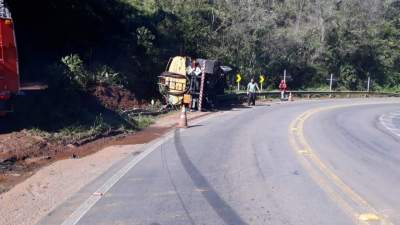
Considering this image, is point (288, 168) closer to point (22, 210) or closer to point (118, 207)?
point (118, 207)

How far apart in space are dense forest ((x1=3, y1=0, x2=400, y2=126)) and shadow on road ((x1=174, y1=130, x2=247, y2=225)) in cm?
720

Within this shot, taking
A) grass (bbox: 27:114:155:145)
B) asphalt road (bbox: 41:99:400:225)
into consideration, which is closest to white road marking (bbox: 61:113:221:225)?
asphalt road (bbox: 41:99:400:225)

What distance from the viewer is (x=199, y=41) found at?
39531 millimetres

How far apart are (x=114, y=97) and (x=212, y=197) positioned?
1667 centimetres

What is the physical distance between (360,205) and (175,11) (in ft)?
105

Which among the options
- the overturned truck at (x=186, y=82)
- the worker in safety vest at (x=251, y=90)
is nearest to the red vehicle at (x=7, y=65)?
the overturned truck at (x=186, y=82)

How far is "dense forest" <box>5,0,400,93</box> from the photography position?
2709cm

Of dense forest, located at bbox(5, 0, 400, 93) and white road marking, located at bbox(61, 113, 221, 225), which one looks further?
dense forest, located at bbox(5, 0, 400, 93)

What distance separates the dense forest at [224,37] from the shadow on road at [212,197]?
41.1 feet

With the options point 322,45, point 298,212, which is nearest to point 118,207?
point 298,212

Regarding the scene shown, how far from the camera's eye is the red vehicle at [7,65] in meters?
15.2

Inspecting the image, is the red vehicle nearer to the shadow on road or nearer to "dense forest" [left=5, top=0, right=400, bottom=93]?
the shadow on road

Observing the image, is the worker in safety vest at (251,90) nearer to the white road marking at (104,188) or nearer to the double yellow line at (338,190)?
the double yellow line at (338,190)

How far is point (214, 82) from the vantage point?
30297 millimetres
